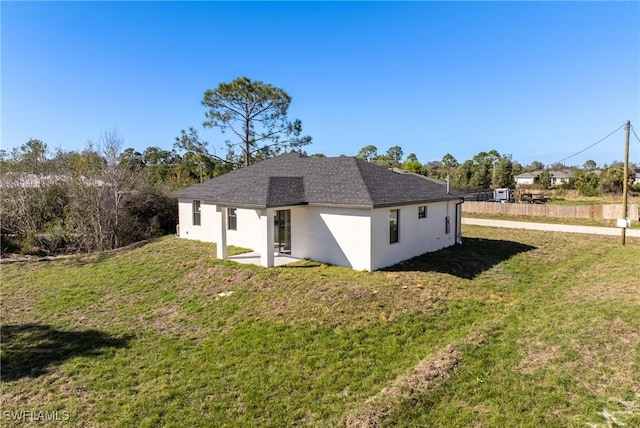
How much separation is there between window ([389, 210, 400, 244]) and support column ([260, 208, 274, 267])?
420 centimetres

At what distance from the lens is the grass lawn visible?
203 inches

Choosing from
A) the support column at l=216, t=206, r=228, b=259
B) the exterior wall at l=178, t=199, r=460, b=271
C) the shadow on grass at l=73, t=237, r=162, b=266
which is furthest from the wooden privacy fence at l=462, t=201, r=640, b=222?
the shadow on grass at l=73, t=237, r=162, b=266

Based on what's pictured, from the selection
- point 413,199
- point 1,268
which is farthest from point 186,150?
point 413,199

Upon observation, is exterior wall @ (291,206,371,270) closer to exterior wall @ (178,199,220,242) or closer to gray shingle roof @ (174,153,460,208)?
gray shingle roof @ (174,153,460,208)

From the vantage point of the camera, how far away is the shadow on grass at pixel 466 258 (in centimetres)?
1237

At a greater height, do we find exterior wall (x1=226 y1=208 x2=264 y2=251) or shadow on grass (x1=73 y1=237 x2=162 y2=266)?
exterior wall (x1=226 y1=208 x2=264 y2=251)

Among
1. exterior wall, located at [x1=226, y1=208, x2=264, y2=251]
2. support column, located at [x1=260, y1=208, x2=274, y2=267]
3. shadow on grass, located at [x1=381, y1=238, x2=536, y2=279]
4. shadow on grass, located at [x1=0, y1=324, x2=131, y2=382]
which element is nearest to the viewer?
shadow on grass, located at [x1=0, y1=324, x2=131, y2=382]

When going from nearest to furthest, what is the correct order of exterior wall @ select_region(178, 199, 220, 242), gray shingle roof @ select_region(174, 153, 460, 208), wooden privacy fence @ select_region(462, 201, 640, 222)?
gray shingle roof @ select_region(174, 153, 460, 208) < exterior wall @ select_region(178, 199, 220, 242) < wooden privacy fence @ select_region(462, 201, 640, 222)

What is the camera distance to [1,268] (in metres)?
14.8

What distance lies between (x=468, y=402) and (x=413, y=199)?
8.89 metres

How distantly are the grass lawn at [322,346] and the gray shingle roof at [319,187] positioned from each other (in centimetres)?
234

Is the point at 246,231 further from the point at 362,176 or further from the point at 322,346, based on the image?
the point at 322,346

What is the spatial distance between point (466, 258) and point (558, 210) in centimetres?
1941

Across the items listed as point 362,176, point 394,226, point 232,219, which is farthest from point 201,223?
point 394,226
